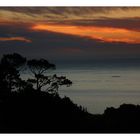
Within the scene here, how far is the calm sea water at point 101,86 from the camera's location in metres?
3.52

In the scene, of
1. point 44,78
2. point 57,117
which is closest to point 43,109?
point 57,117

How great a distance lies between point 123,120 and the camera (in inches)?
140

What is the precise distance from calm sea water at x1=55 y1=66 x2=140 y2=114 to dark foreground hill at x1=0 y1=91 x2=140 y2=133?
6cm

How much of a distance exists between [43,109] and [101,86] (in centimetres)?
51

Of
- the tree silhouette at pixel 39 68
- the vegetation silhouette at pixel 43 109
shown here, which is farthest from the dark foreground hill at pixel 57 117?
the tree silhouette at pixel 39 68

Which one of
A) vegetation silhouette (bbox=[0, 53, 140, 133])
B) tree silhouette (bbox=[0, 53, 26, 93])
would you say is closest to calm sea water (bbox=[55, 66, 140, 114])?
vegetation silhouette (bbox=[0, 53, 140, 133])

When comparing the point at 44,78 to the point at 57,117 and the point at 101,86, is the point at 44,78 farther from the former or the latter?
the point at 101,86

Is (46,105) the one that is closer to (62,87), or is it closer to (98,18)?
(62,87)

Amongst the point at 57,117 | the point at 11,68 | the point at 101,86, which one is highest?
the point at 11,68

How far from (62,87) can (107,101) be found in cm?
38

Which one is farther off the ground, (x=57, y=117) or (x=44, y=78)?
(x=44, y=78)

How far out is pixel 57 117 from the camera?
3.57m
